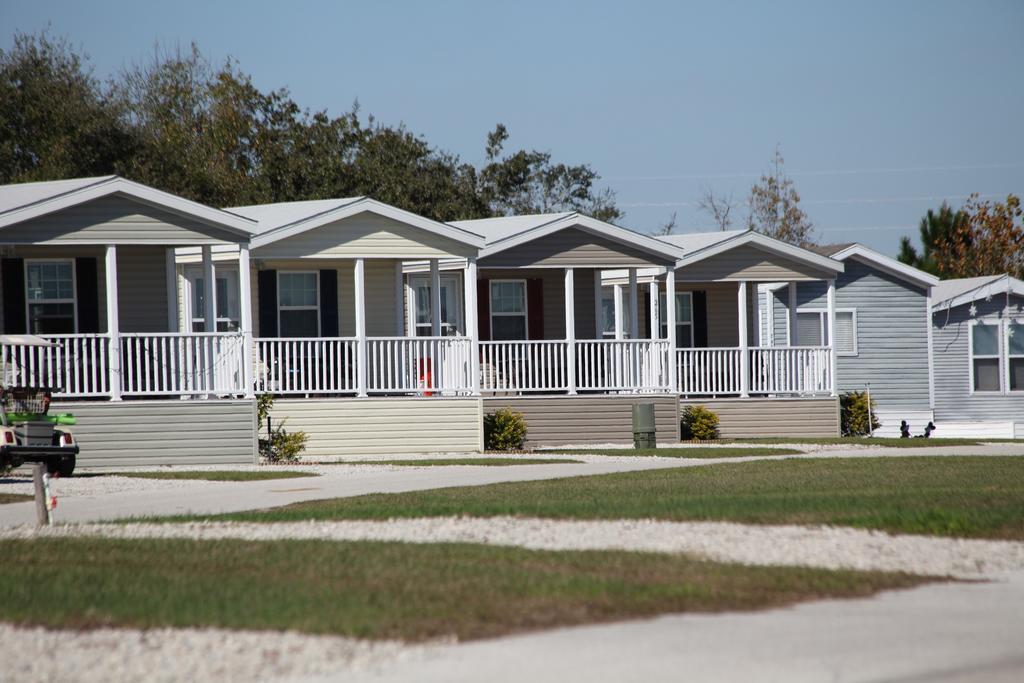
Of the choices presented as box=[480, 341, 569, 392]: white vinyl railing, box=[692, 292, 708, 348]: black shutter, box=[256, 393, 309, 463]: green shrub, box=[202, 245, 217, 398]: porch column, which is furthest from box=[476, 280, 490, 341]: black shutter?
box=[202, 245, 217, 398]: porch column

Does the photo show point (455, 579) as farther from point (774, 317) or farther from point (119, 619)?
point (774, 317)

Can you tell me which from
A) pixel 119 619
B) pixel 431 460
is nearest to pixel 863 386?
pixel 431 460

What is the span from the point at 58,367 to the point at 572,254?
1009cm

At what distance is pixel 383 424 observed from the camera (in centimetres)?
2438

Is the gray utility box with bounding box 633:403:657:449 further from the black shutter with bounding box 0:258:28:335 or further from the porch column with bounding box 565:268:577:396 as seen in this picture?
the black shutter with bounding box 0:258:28:335

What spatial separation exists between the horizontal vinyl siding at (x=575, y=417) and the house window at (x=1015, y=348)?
1273 centimetres

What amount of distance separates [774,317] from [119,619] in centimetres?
2776

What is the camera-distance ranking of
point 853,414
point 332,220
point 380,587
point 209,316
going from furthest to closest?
point 853,414 → point 332,220 → point 209,316 → point 380,587

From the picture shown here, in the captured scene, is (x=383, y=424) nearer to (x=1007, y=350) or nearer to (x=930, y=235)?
(x=1007, y=350)

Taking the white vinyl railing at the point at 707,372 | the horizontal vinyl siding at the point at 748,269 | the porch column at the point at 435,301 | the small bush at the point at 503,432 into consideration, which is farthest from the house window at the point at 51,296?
the horizontal vinyl siding at the point at 748,269

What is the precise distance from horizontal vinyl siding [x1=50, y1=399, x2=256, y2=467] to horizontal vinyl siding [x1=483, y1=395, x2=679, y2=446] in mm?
5436

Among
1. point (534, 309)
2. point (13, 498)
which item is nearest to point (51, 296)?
point (13, 498)

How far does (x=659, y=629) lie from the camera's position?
25.3 ft

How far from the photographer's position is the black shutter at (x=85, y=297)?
23406 millimetres
